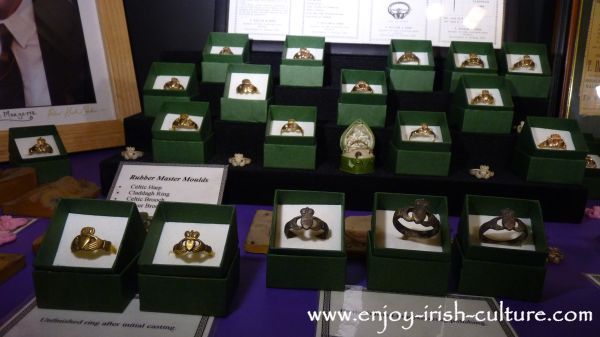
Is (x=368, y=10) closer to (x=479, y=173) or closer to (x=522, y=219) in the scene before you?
(x=479, y=173)

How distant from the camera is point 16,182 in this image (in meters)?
1.87

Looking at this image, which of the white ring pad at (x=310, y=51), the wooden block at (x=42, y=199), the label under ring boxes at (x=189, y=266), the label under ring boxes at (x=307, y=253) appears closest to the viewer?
the label under ring boxes at (x=189, y=266)

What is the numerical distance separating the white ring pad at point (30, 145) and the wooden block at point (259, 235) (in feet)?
3.20

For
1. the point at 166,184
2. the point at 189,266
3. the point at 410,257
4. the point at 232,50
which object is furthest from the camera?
the point at 232,50

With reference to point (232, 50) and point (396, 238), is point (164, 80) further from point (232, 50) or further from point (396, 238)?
point (396, 238)

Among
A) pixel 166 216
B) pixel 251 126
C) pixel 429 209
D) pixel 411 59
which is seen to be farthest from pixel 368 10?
pixel 166 216

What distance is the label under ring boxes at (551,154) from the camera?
1.77 m

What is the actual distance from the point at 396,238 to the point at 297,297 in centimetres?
32

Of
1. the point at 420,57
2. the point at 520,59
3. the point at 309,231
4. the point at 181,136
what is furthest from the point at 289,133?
the point at 520,59

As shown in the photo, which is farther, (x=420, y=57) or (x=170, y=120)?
(x=420, y=57)

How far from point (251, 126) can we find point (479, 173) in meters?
0.94

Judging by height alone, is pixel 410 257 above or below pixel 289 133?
below

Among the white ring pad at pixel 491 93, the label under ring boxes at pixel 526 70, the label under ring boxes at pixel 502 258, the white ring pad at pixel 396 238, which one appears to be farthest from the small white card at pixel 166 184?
the label under ring boxes at pixel 526 70

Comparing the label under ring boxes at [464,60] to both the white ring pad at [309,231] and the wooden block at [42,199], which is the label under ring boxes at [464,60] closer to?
the white ring pad at [309,231]
